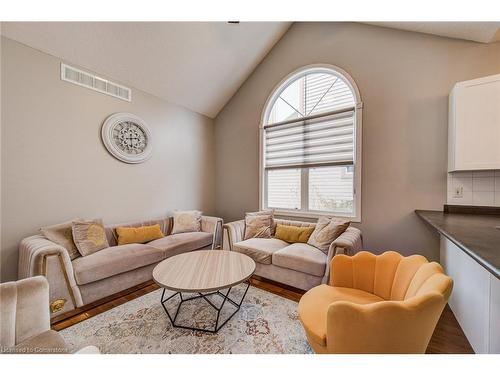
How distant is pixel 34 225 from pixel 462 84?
14.9 feet

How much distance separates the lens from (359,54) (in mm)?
2557

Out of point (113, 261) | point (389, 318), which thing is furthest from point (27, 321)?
point (389, 318)

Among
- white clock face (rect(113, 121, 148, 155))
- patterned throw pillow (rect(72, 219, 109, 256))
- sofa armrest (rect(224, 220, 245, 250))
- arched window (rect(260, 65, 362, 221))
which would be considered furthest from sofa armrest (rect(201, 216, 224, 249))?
white clock face (rect(113, 121, 148, 155))

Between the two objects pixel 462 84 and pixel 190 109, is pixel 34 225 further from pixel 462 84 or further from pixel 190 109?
pixel 462 84

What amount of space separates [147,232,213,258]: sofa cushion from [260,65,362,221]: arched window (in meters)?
1.18

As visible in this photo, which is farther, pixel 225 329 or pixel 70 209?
pixel 70 209

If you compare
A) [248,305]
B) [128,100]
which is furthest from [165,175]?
[248,305]

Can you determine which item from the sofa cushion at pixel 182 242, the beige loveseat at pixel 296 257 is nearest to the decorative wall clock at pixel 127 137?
the sofa cushion at pixel 182 242

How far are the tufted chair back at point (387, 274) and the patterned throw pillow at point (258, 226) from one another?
4.48 feet

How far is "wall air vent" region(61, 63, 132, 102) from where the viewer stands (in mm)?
2303

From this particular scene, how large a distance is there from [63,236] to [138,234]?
2.42 feet

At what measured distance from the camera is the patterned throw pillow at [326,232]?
2.21 m

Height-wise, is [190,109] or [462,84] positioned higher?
[190,109]

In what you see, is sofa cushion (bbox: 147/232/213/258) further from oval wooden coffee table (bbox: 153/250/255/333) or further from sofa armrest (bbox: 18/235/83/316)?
sofa armrest (bbox: 18/235/83/316)
